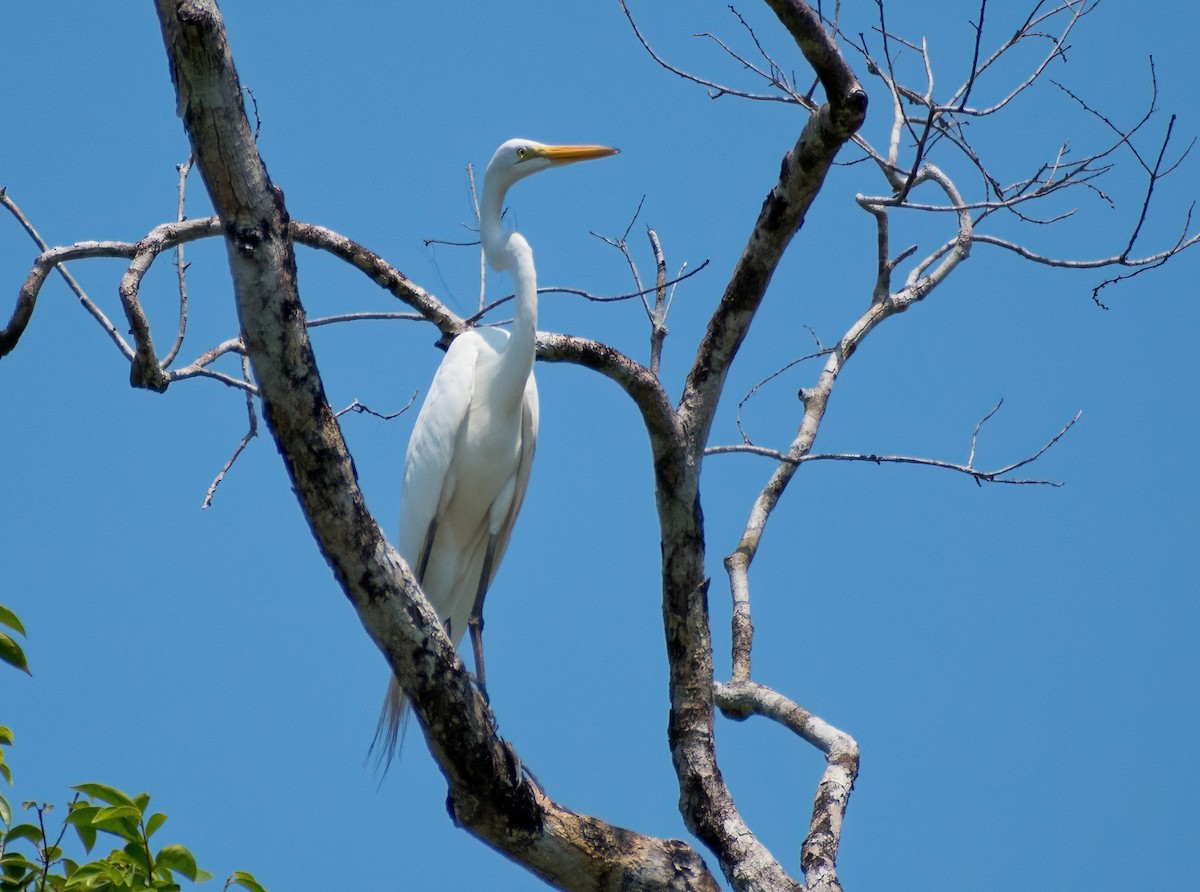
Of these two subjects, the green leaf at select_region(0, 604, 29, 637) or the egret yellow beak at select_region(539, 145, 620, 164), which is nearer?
the green leaf at select_region(0, 604, 29, 637)

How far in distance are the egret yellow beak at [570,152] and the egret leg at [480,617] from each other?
5.49 ft

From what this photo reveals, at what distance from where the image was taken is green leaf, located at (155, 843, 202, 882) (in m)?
2.56

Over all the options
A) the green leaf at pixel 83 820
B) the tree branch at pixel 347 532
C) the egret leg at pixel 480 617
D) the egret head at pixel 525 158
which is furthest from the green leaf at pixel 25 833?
the egret head at pixel 525 158

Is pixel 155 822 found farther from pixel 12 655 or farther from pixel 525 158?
pixel 525 158

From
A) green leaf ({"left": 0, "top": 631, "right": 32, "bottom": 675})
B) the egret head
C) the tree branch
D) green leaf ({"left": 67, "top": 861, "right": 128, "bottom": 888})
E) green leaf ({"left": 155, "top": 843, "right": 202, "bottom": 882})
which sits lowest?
green leaf ({"left": 67, "top": 861, "right": 128, "bottom": 888})

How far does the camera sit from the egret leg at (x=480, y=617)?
518 cm

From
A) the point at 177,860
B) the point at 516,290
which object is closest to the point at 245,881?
the point at 177,860

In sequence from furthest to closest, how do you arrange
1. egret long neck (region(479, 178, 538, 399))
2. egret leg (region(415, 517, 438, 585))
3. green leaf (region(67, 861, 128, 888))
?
egret leg (region(415, 517, 438, 585)) < egret long neck (region(479, 178, 538, 399)) < green leaf (region(67, 861, 128, 888))

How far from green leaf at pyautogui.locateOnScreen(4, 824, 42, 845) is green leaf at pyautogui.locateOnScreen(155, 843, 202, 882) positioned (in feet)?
0.78

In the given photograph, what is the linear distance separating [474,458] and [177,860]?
288 cm

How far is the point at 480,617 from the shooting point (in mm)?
5410

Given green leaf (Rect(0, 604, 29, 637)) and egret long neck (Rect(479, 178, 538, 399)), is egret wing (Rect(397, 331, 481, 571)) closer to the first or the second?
egret long neck (Rect(479, 178, 538, 399))

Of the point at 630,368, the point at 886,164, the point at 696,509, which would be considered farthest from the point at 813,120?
the point at 886,164

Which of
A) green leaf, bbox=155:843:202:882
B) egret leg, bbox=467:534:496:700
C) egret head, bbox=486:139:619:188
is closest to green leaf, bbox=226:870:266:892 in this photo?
green leaf, bbox=155:843:202:882
